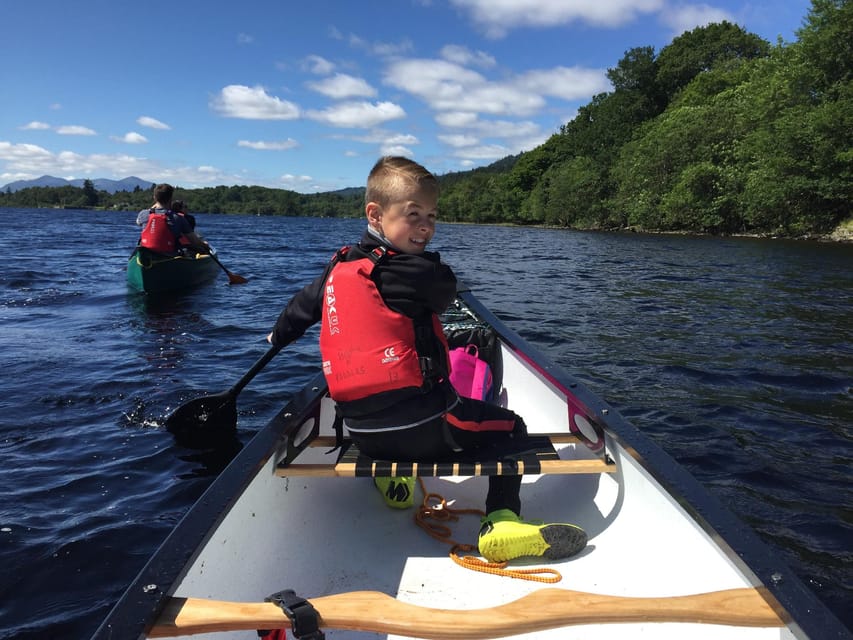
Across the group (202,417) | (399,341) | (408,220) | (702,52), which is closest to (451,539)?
(399,341)

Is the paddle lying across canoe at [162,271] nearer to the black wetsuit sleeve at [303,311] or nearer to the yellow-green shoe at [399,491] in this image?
the black wetsuit sleeve at [303,311]

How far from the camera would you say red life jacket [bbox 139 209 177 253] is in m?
10.8

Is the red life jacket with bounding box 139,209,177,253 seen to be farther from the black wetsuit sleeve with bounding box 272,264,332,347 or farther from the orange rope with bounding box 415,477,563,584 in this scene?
the orange rope with bounding box 415,477,563,584

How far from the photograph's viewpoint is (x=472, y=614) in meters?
1.62

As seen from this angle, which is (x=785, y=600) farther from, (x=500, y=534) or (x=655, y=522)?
(x=500, y=534)

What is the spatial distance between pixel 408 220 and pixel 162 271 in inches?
385

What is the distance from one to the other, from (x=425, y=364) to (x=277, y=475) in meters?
0.85

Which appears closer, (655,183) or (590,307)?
(590,307)

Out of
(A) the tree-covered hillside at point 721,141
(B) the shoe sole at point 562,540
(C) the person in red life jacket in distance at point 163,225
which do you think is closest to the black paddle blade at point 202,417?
(B) the shoe sole at point 562,540

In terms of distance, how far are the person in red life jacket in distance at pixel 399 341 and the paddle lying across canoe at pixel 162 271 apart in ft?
30.4

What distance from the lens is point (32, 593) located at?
2.79 meters

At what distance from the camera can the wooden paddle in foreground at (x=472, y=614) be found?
5.04 ft

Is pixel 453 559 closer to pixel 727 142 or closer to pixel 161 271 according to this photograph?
pixel 161 271

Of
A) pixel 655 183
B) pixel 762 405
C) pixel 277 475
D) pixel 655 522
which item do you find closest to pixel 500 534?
pixel 655 522
